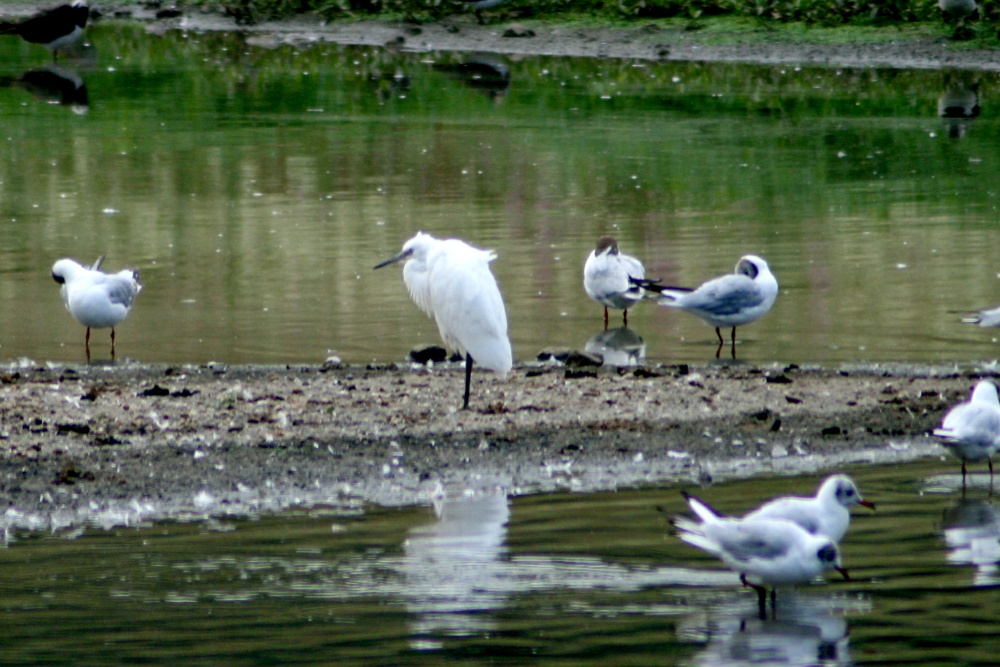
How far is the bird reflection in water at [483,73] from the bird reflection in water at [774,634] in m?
18.6

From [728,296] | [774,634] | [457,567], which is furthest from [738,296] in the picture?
[774,634]

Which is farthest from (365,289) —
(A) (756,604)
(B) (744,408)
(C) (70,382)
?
(A) (756,604)

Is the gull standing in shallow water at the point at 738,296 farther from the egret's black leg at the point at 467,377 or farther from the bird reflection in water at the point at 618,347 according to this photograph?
the egret's black leg at the point at 467,377

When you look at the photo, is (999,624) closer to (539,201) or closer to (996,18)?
(539,201)

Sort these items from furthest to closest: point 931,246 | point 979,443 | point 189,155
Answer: point 189,155 < point 931,246 < point 979,443

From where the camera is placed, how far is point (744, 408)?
9391 millimetres

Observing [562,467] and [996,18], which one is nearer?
[562,467]

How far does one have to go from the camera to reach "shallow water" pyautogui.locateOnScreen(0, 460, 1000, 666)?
231 inches

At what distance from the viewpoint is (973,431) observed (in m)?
7.86

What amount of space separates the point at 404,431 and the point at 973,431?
9.15 feet

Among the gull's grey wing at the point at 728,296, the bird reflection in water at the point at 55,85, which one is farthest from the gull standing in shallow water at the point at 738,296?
the bird reflection in water at the point at 55,85

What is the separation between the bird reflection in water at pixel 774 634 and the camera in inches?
231

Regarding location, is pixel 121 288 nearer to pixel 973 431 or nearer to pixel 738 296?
pixel 738 296

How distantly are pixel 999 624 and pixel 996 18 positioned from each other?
935 inches
